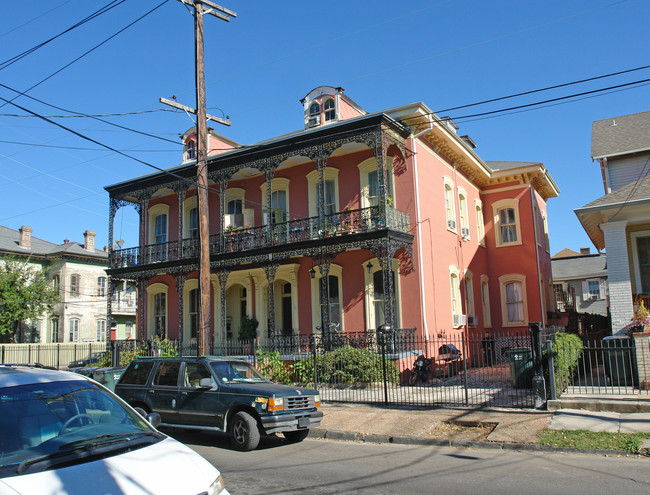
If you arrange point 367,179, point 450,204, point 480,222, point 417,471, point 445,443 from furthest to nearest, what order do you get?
1. point 480,222
2. point 450,204
3. point 367,179
4. point 445,443
5. point 417,471

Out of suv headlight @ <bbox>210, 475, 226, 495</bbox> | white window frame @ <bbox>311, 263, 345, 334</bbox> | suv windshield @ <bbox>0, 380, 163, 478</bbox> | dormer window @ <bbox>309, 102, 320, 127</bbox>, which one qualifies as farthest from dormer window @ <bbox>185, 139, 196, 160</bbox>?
suv headlight @ <bbox>210, 475, 226, 495</bbox>

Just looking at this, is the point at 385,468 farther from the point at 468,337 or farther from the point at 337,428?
the point at 468,337

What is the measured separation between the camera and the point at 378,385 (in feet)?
50.5

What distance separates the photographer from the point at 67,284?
4028 cm

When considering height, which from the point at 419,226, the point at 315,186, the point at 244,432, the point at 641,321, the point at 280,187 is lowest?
the point at 244,432

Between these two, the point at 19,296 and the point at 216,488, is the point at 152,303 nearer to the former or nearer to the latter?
the point at 19,296

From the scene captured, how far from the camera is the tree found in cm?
3694

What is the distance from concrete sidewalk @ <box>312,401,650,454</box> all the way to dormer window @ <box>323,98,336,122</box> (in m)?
12.6

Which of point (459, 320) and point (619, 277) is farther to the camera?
point (459, 320)

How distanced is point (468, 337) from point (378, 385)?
747cm

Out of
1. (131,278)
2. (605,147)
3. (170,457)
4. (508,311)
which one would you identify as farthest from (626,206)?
(131,278)

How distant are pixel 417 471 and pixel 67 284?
126 feet

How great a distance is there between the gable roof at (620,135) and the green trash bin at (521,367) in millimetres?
8915

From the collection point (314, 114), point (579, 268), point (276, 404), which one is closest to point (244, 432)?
point (276, 404)
